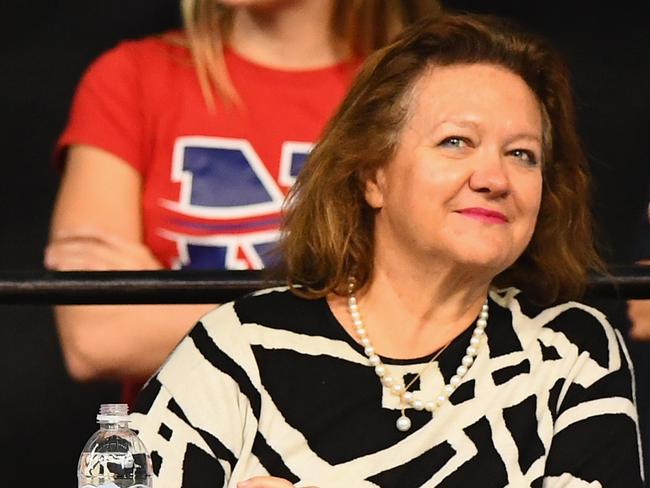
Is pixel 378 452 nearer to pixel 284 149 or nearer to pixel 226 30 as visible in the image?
pixel 284 149

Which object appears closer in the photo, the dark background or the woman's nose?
the woman's nose

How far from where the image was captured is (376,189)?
2357 millimetres

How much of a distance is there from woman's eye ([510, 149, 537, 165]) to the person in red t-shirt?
21.1 inches

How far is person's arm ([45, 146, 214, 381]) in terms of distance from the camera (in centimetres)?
269

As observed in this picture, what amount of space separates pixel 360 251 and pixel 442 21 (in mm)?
349

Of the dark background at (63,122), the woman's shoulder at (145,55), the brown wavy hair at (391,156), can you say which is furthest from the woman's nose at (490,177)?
the dark background at (63,122)

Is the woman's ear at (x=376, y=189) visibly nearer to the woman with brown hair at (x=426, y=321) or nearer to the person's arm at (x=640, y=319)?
the woman with brown hair at (x=426, y=321)

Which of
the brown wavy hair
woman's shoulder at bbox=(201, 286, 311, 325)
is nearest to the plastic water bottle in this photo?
woman's shoulder at bbox=(201, 286, 311, 325)

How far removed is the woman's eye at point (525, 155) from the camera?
2.28 meters

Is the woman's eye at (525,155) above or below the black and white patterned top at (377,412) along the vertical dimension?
above

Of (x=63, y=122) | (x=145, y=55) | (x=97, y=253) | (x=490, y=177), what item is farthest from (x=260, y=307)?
(x=63, y=122)

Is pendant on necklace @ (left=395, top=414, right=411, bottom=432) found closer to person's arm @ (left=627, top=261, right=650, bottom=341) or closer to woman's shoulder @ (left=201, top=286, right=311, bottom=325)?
woman's shoulder @ (left=201, top=286, right=311, bottom=325)

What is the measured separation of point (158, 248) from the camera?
271 centimetres

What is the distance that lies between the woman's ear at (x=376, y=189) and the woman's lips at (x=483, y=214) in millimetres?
168
